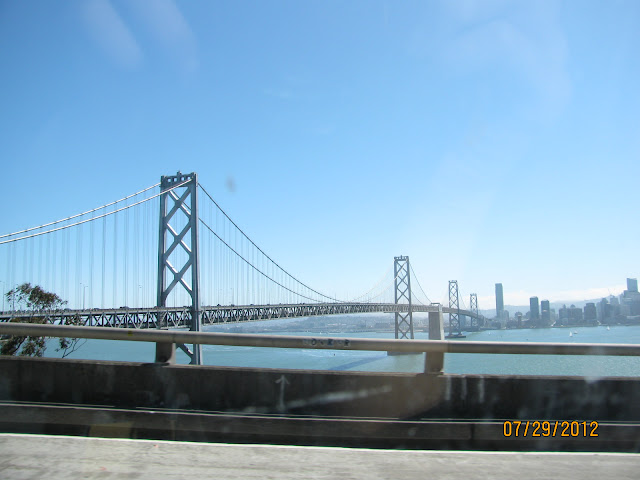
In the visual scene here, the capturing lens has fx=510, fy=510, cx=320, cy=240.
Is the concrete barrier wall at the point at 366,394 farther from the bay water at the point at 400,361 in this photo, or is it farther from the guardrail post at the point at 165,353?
the bay water at the point at 400,361

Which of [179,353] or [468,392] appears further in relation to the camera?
[179,353]

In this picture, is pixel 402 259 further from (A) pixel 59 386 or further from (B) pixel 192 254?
(A) pixel 59 386

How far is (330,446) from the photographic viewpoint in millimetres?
3855

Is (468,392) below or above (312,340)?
below

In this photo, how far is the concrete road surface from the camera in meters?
3.22

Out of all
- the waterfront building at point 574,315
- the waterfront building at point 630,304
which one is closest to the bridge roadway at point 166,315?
the waterfront building at point 630,304

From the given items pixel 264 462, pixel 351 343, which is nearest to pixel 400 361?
pixel 351 343

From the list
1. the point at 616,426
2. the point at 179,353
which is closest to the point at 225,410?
the point at 616,426

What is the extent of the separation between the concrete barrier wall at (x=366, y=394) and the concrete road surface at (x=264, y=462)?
0.39m

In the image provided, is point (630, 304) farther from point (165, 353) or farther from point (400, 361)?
point (165, 353)

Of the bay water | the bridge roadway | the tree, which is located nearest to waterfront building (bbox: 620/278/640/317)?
the bay water

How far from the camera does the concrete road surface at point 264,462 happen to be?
3225mm

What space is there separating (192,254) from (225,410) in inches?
948

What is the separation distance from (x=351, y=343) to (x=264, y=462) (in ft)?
3.68
